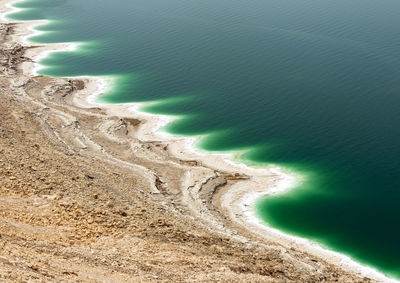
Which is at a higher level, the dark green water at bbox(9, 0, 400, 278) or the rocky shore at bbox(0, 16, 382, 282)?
the dark green water at bbox(9, 0, 400, 278)

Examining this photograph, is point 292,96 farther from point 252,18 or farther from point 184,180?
point 252,18

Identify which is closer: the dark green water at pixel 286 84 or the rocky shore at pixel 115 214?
the rocky shore at pixel 115 214

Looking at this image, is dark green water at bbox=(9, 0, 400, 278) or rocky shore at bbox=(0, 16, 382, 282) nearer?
rocky shore at bbox=(0, 16, 382, 282)

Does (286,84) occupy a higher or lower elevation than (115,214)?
higher

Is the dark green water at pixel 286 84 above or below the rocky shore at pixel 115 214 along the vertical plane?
above
